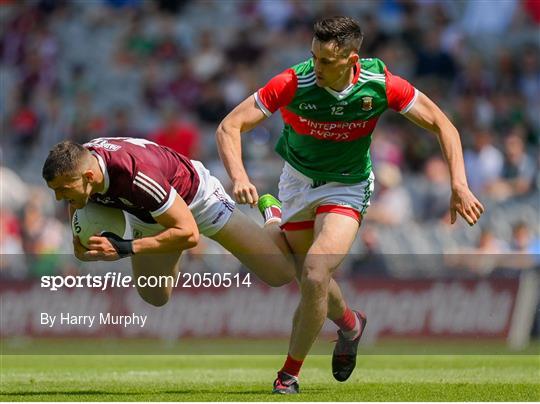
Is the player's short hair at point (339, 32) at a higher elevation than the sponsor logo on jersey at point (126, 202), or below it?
Result: higher

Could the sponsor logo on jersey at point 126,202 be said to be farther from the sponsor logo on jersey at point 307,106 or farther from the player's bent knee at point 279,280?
the player's bent knee at point 279,280

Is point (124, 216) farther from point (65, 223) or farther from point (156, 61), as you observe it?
point (156, 61)

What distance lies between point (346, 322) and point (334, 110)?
1774 mm

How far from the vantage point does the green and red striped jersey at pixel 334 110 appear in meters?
10.2

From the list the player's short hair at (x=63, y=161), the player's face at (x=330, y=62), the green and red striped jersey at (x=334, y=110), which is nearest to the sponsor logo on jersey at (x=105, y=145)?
the player's short hair at (x=63, y=161)

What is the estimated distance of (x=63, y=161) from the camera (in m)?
9.45

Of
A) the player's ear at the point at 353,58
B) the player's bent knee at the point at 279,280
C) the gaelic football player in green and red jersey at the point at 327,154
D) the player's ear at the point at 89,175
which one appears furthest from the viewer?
the player's bent knee at the point at 279,280

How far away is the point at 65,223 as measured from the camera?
62.6 feet

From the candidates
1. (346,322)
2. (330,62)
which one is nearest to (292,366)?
(346,322)

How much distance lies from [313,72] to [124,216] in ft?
6.36

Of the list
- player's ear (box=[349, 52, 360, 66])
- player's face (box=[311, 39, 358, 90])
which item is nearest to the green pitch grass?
player's face (box=[311, 39, 358, 90])

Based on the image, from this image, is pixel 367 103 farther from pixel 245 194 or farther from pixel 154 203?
pixel 154 203

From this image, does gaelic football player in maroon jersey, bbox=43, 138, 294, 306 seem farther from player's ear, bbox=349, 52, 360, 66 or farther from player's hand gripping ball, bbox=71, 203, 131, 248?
player's ear, bbox=349, 52, 360, 66

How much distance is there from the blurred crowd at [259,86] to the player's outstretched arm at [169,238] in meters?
6.68
